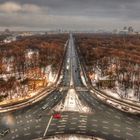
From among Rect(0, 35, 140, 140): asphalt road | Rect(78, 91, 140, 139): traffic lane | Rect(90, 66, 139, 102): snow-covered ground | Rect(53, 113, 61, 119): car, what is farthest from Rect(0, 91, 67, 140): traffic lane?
Rect(90, 66, 139, 102): snow-covered ground

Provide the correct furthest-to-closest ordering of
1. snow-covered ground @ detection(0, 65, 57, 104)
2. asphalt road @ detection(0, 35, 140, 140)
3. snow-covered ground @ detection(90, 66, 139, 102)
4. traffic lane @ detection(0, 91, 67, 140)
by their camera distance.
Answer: snow-covered ground @ detection(0, 65, 57, 104) < snow-covered ground @ detection(90, 66, 139, 102) < traffic lane @ detection(0, 91, 67, 140) < asphalt road @ detection(0, 35, 140, 140)

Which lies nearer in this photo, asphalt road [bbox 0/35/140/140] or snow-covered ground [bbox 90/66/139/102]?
asphalt road [bbox 0/35/140/140]

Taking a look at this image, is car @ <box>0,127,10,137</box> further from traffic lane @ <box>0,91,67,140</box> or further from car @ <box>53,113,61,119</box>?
car @ <box>53,113,61,119</box>

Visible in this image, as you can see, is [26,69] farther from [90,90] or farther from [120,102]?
[120,102]

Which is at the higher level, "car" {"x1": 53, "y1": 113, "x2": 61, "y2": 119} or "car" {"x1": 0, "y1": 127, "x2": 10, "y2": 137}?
"car" {"x1": 53, "y1": 113, "x2": 61, "y2": 119}

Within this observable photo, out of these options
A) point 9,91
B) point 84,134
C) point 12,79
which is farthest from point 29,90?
point 84,134

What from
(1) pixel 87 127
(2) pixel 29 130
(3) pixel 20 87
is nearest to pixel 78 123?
(1) pixel 87 127

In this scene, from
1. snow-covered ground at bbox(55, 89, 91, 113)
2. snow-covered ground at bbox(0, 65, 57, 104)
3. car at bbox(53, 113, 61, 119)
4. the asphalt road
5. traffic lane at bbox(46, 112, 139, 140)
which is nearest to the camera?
traffic lane at bbox(46, 112, 139, 140)

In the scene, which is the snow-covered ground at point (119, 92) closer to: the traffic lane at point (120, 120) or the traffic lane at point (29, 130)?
the traffic lane at point (120, 120)

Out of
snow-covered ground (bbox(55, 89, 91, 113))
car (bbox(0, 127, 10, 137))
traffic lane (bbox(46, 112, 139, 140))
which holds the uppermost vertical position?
snow-covered ground (bbox(55, 89, 91, 113))

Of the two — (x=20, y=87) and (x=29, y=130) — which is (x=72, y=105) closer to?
(x=29, y=130)

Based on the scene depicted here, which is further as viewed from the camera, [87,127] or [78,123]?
[78,123]

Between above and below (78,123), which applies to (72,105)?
above
